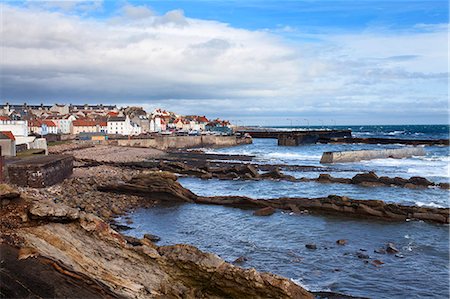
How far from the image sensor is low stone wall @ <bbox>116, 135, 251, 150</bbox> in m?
78.8

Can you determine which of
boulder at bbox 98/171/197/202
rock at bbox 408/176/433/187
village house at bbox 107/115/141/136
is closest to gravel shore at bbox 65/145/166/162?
boulder at bbox 98/171/197/202

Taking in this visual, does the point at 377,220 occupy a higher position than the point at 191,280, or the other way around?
the point at 191,280

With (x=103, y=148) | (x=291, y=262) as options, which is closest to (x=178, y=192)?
(x=291, y=262)

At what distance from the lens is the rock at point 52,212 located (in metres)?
7.23

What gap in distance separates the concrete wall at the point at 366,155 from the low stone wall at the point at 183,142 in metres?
36.6

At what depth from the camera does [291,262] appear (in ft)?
49.1

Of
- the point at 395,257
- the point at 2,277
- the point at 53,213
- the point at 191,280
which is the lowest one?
the point at 395,257

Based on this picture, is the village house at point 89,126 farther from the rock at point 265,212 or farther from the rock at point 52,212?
the rock at point 52,212

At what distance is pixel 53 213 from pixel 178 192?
20.7 meters

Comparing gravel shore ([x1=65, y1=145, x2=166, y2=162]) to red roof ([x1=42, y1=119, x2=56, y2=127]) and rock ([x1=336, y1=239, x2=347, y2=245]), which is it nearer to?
rock ([x1=336, y1=239, x2=347, y2=245])

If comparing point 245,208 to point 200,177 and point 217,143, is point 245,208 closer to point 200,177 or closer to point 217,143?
point 200,177

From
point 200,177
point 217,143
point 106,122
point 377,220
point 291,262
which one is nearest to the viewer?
point 291,262

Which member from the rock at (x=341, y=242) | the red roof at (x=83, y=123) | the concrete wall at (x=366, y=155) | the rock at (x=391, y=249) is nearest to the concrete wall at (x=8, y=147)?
the rock at (x=341, y=242)

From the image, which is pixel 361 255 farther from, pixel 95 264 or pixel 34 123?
pixel 34 123
